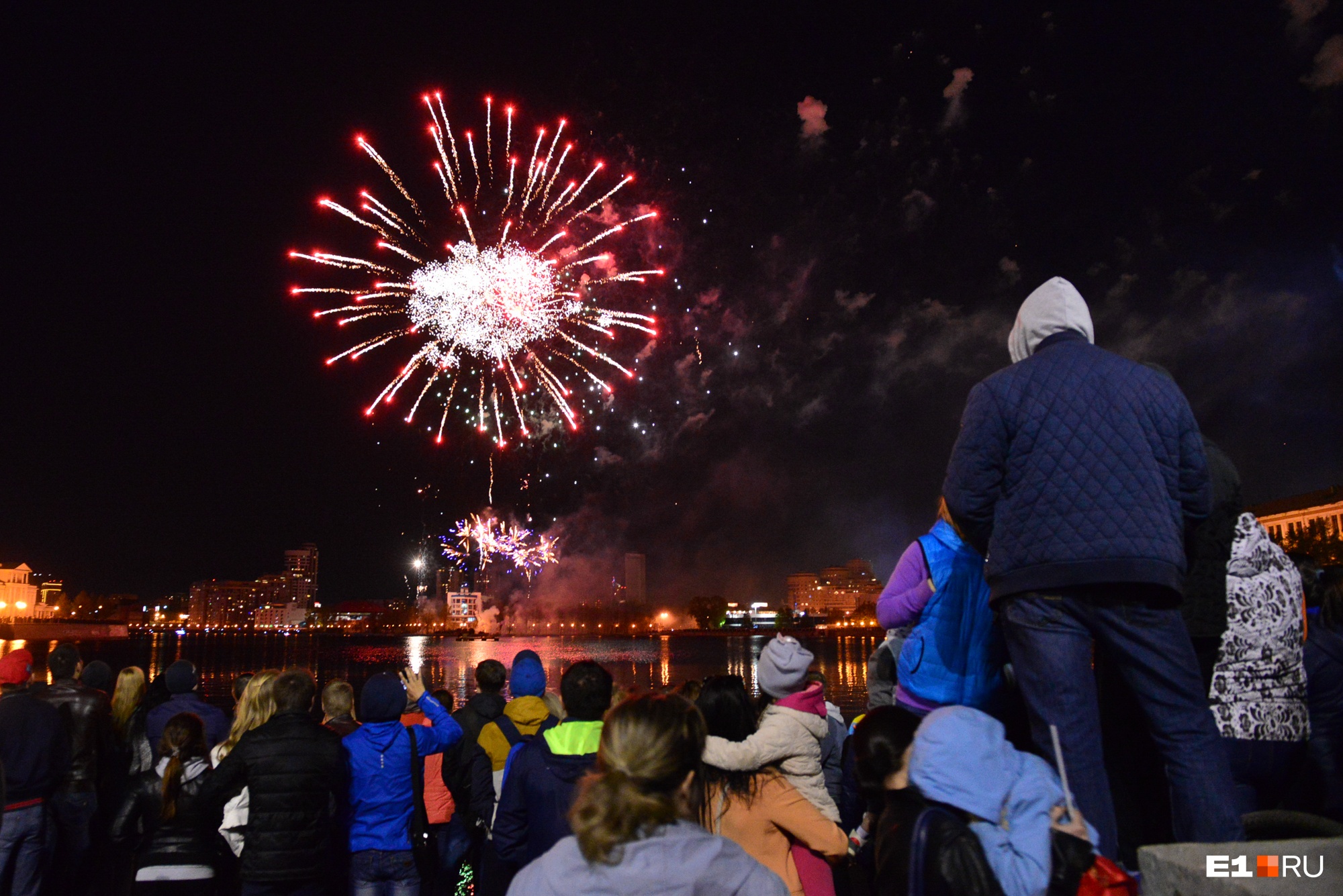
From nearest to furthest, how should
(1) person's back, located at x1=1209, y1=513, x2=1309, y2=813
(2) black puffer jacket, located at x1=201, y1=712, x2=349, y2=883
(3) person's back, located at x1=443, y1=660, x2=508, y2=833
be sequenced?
(1) person's back, located at x1=1209, y1=513, x2=1309, y2=813 → (2) black puffer jacket, located at x1=201, y1=712, x2=349, y2=883 → (3) person's back, located at x1=443, y1=660, x2=508, y2=833

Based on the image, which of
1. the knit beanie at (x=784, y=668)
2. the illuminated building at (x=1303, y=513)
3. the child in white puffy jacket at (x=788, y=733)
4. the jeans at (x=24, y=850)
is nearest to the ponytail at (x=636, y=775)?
the child in white puffy jacket at (x=788, y=733)

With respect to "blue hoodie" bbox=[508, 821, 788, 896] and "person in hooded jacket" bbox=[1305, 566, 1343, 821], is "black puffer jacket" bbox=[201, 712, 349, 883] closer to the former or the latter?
"blue hoodie" bbox=[508, 821, 788, 896]

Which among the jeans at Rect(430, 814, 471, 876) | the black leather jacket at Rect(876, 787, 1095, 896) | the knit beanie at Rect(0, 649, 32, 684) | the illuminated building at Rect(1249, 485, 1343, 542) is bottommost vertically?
the jeans at Rect(430, 814, 471, 876)

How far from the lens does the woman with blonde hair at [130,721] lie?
764cm

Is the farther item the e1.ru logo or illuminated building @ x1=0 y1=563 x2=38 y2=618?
illuminated building @ x1=0 y1=563 x2=38 y2=618

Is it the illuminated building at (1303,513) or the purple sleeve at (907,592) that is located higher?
the illuminated building at (1303,513)

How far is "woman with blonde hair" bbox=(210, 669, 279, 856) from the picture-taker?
18.1 feet

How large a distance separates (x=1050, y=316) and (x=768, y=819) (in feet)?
9.26

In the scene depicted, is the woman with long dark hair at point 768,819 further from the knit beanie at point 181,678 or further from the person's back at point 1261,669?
the knit beanie at point 181,678

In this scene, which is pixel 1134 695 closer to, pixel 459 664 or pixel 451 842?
pixel 451 842

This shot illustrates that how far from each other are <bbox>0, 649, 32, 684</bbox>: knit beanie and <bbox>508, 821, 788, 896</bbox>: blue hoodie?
22.9ft

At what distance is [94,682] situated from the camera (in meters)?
8.51

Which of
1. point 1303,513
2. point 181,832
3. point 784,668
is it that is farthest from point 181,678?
point 1303,513

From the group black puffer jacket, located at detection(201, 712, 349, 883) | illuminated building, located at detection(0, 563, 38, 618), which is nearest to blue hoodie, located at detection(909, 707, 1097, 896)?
black puffer jacket, located at detection(201, 712, 349, 883)
